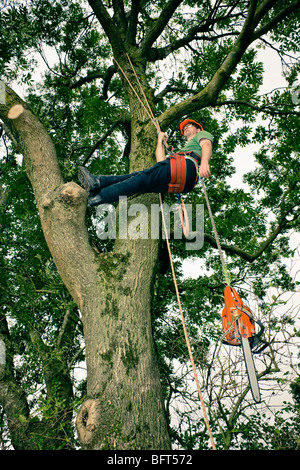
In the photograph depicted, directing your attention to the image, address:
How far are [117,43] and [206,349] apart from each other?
4.56m

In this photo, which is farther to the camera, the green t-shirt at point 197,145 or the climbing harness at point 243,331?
the green t-shirt at point 197,145

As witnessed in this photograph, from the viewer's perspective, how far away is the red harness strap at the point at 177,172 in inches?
112

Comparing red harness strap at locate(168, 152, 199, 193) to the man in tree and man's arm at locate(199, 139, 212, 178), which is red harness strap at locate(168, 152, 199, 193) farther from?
man's arm at locate(199, 139, 212, 178)

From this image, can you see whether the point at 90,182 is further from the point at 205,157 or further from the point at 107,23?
the point at 107,23

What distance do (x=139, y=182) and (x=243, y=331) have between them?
62.6 inches

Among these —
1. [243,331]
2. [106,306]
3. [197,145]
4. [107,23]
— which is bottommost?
[243,331]

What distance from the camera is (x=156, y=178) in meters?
2.79

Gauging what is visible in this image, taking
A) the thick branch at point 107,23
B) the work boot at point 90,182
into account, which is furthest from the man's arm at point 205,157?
the thick branch at point 107,23

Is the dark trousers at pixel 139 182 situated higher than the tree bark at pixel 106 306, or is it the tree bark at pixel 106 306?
the dark trousers at pixel 139 182

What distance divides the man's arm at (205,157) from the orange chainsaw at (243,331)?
120cm

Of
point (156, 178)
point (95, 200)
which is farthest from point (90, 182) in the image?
point (156, 178)

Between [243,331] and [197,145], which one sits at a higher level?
[197,145]

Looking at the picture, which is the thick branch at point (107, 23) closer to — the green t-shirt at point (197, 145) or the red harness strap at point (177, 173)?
the green t-shirt at point (197, 145)

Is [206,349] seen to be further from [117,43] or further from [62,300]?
[117,43]
